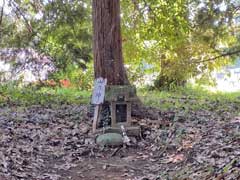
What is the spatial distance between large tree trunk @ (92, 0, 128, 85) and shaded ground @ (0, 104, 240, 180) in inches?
26.8

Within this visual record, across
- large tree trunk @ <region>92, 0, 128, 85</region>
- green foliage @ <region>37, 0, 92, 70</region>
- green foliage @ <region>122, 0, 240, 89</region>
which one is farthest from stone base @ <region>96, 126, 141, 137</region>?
green foliage @ <region>37, 0, 92, 70</region>

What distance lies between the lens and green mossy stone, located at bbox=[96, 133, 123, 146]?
5.03 meters

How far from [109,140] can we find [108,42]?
1729mm

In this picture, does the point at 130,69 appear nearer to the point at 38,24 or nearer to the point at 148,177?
the point at 38,24

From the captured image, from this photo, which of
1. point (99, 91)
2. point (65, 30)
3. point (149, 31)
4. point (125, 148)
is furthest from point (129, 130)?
point (65, 30)

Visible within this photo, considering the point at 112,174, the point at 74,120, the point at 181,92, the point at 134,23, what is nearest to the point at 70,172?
the point at 112,174

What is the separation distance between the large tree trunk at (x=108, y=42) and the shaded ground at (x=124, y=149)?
0.68 meters

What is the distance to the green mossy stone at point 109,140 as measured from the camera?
198 inches

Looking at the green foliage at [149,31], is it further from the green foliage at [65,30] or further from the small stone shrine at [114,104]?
the small stone shrine at [114,104]

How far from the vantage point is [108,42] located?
6.14m

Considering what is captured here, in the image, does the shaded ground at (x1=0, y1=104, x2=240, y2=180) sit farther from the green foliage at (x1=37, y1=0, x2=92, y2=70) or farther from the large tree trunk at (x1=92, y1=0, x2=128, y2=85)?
the green foliage at (x1=37, y1=0, x2=92, y2=70)

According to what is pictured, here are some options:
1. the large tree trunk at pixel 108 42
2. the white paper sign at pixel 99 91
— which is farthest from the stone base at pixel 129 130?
the large tree trunk at pixel 108 42

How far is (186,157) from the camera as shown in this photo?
412 cm

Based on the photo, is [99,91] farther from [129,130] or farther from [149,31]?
[149,31]
